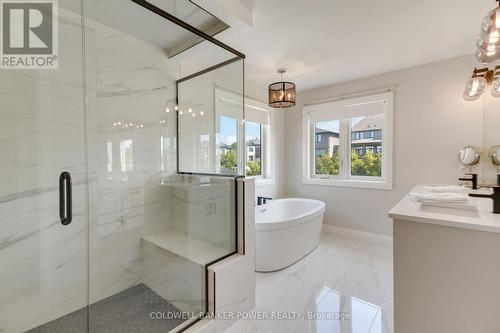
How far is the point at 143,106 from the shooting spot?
2.29 meters

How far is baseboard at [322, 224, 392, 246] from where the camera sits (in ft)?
10.7

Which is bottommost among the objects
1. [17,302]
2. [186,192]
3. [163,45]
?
[17,302]

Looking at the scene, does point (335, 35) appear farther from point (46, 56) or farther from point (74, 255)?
point (74, 255)

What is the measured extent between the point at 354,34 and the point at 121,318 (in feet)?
10.8

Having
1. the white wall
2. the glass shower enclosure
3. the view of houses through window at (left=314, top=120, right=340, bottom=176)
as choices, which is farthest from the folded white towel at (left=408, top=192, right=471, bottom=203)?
the view of houses through window at (left=314, top=120, right=340, bottom=176)

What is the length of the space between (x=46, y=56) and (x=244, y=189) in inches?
73.5

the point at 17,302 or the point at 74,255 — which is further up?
the point at 74,255

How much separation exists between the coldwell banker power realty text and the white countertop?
8.85ft

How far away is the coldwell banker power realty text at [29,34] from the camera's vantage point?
159cm

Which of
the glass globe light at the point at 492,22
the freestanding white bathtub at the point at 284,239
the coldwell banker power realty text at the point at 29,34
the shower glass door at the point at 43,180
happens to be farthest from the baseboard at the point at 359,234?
the coldwell banker power realty text at the point at 29,34

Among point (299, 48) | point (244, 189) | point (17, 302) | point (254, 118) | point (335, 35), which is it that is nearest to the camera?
A: point (17, 302)

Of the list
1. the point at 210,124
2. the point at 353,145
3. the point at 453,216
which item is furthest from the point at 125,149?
the point at 353,145

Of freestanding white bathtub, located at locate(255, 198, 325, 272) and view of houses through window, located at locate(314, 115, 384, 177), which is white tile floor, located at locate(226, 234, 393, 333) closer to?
freestanding white bathtub, located at locate(255, 198, 325, 272)

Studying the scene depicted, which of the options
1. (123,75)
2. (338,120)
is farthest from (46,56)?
(338,120)
